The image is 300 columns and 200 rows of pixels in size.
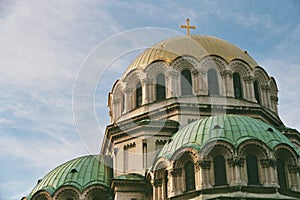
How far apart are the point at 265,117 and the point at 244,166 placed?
8.06m

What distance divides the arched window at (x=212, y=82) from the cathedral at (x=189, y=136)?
6 cm

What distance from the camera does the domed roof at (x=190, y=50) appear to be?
32969 millimetres

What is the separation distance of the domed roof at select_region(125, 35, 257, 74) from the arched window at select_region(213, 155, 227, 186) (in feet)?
30.8

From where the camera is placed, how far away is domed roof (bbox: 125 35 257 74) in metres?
33.0

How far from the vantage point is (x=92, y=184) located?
2848 cm

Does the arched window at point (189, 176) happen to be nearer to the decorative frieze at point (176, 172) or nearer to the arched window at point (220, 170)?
the decorative frieze at point (176, 172)

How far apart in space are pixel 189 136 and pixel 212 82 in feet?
23.2

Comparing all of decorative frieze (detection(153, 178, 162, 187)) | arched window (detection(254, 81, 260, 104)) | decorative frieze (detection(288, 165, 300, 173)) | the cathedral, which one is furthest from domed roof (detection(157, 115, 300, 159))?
arched window (detection(254, 81, 260, 104))

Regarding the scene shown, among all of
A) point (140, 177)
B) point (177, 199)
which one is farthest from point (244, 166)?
point (140, 177)

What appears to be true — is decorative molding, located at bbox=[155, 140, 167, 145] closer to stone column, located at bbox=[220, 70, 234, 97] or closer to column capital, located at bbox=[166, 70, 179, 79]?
column capital, located at bbox=[166, 70, 179, 79]

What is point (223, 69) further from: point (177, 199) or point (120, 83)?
point (177, 199)

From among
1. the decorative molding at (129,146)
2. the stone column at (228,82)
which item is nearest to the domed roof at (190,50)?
the stone column at (228,82)

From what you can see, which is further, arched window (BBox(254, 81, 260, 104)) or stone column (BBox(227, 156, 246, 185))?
arched window (BBox(254, 81, 260, 104))

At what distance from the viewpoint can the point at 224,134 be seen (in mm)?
24938
